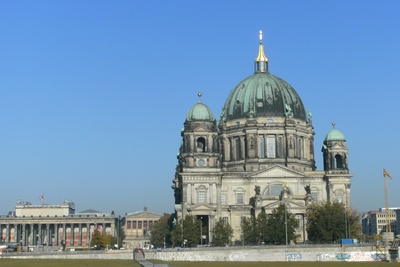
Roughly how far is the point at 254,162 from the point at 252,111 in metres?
11.9

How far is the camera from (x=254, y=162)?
512ft

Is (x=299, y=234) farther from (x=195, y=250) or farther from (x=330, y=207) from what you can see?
(x=195, y=250)

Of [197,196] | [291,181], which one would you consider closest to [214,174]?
[197,196]

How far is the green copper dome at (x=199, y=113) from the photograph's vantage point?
5930 inches

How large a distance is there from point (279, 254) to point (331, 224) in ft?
71.3

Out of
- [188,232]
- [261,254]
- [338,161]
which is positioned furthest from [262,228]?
[338,161]

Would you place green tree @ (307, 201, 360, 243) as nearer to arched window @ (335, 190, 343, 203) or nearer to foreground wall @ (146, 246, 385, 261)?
arched window @ (335, 190, 343, 203)

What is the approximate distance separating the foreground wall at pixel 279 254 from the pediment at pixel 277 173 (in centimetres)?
3698

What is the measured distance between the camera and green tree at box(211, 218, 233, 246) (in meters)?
138

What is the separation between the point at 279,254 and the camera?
11531 centimetres

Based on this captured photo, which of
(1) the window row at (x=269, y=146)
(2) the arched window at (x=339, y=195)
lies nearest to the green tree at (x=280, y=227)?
(2) the arched window at (x=339, y=195)

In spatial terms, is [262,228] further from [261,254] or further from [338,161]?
[338,161]

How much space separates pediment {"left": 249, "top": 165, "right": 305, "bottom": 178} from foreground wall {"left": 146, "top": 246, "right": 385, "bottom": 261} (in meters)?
37.0

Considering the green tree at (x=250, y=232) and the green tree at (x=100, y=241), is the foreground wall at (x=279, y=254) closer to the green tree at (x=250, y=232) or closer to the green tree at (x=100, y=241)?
the green tree at (x=250, y=232)
